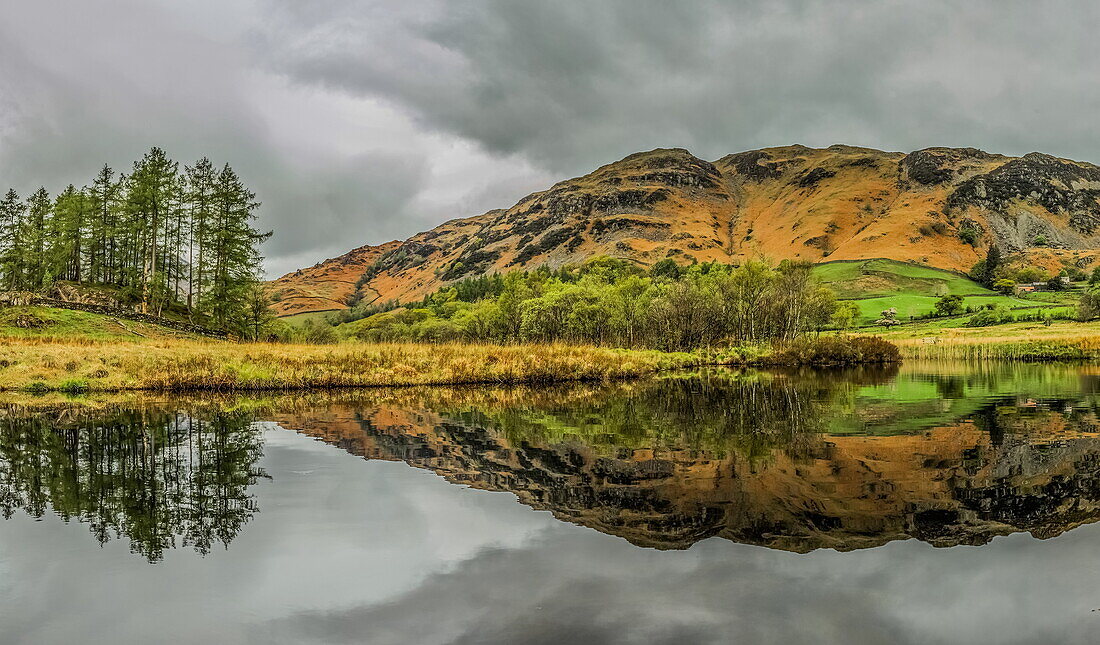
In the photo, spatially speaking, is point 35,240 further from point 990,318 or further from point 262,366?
point 990,318

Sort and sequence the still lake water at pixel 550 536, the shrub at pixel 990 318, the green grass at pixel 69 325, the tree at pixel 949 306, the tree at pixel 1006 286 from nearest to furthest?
the still lake water at pixel 550 536 < the green grass at pixel 69 325 < the shrub at pixel 990 318 < the tree at pixel 949 306 < the tree at pixel 1006 286

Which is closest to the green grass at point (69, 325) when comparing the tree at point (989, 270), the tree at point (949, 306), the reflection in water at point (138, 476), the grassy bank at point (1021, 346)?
the reflection in water at point (138, 476)

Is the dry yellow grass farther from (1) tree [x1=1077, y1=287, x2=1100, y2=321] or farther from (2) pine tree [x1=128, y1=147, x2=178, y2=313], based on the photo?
(1) tree [x1=1077, y1=287, x2=1100, y2=321]

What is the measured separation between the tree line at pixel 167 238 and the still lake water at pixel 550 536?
41421mm

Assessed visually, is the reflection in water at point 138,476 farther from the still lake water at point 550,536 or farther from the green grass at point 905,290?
the green grass at point 905,290

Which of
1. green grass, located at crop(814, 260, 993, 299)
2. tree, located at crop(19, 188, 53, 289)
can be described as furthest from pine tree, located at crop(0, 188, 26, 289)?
green grass, located at crop(814, 260, 993, 299)

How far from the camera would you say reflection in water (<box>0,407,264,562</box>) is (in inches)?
338

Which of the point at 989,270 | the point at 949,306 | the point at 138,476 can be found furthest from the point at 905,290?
the point at 138,476

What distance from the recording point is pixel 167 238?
186 ft

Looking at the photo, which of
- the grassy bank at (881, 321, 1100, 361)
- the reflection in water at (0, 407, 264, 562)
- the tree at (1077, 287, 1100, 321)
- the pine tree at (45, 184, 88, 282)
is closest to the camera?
the reflection in water at (0, 407, 264, 562)

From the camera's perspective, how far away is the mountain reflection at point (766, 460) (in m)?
8.62

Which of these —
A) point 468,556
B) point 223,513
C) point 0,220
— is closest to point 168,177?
point 0,220

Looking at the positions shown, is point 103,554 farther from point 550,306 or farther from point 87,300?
point 550,306

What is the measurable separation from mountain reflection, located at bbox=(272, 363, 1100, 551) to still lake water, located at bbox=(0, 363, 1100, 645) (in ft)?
0.26
